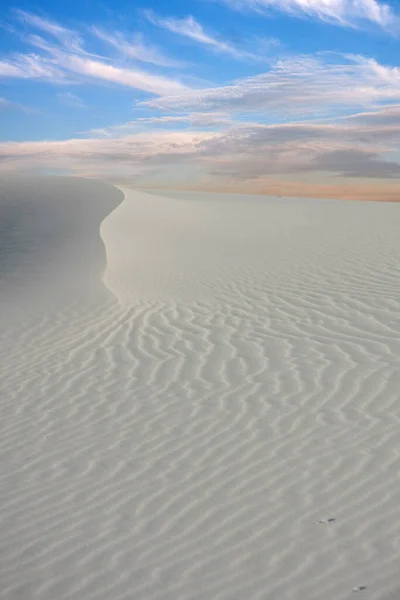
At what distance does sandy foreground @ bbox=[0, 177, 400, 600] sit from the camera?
3682mm

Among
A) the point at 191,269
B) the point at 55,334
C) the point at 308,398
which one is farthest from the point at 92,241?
the point at 308,398

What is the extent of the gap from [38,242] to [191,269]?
6.64m

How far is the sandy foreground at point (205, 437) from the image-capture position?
368cm

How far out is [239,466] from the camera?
4816 millimetres

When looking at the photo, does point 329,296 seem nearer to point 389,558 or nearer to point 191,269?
point 191,269

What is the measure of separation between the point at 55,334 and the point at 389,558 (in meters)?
7.07

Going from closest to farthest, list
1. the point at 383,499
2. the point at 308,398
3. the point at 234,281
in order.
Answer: the point at 383,499
the point at 308,398
the point at 234,281

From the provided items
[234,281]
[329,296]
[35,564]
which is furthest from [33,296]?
[35,564]

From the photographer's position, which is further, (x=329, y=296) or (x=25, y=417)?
(x=329, y=296)

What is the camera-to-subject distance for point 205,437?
17.6 feet

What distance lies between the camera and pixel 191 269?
46.3 feet

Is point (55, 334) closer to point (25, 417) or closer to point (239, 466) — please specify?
point (25, 417)

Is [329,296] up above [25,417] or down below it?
above

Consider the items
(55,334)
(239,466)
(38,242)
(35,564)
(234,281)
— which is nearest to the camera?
(35,564)
